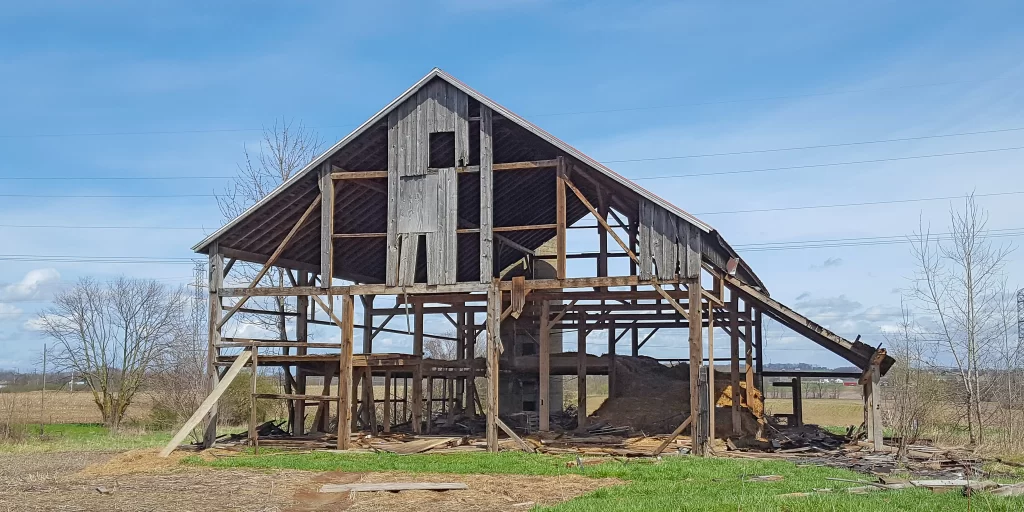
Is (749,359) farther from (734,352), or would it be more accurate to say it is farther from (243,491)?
(243,491)

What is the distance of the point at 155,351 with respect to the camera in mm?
52219

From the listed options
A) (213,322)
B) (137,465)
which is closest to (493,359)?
(213,322)

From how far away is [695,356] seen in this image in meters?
23.3

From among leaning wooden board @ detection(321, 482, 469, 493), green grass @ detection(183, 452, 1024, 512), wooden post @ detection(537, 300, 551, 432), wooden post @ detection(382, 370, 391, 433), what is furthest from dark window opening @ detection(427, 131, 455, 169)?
leaning wooden board @ detection(321, 482, 469, 493)

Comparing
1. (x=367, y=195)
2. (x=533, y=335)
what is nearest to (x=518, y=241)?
(x=533, y=335)

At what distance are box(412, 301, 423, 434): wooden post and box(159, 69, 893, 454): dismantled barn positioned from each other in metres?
0.11

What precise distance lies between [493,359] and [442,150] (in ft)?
20.8

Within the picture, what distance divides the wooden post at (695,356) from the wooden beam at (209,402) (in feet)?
39.9

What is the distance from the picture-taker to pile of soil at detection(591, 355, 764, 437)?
27984 mm

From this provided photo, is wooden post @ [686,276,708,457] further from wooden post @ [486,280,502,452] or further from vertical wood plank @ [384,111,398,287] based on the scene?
vertical wood plank @ [384,111,398,287]

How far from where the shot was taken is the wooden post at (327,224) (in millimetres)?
26125

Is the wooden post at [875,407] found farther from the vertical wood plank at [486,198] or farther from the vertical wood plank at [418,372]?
the vertical wood plank at [418,372]

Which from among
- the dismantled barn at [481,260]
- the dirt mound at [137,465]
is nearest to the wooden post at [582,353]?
the dismantled barn at [481,260]

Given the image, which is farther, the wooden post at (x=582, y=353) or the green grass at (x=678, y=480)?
the wooden post at (x=582, y=353)
